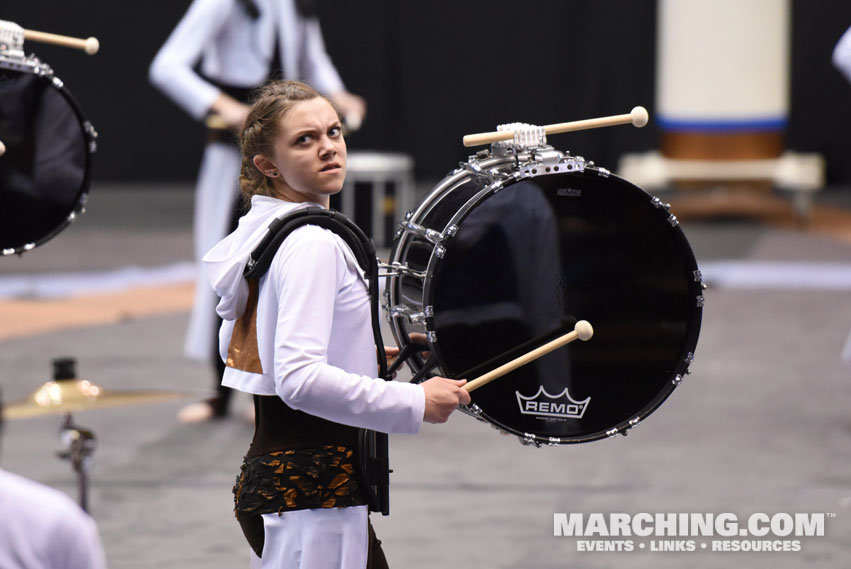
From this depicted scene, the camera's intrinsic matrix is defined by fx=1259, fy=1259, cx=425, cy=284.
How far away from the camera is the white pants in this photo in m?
2.32

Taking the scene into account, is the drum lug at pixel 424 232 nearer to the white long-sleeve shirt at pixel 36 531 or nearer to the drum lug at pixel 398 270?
the drum lug at pixel 398 270

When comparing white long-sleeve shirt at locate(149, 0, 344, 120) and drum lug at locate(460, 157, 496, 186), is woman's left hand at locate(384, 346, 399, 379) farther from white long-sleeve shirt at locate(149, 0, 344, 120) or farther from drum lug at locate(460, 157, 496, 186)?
white long-sleeve shirt at locate(149, 0, 344, 120)

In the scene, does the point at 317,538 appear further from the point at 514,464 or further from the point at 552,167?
the point at 514,464

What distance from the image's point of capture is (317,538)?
91.7 inches

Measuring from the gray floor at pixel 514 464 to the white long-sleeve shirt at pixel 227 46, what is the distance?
1405 millimetres

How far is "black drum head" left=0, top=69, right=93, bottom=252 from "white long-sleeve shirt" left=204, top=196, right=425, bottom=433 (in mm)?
1065

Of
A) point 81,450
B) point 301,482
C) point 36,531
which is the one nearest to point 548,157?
point 301,482

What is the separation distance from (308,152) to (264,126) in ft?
0.36

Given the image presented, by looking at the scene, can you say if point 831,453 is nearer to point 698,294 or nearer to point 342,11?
point 698,294

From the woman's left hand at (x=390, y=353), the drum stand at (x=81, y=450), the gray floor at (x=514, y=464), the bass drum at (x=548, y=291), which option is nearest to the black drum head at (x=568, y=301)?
the bass drum at (x=548, y=291)

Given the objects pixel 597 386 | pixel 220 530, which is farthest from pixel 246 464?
pixel 220 530

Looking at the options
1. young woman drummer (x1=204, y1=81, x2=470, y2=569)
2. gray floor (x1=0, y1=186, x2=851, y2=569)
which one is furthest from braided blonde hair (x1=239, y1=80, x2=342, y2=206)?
gray floor (x1=0, y1=186, x2=851, y2=569)

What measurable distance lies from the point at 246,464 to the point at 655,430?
116 inches

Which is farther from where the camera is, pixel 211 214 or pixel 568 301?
pixel 211 214
